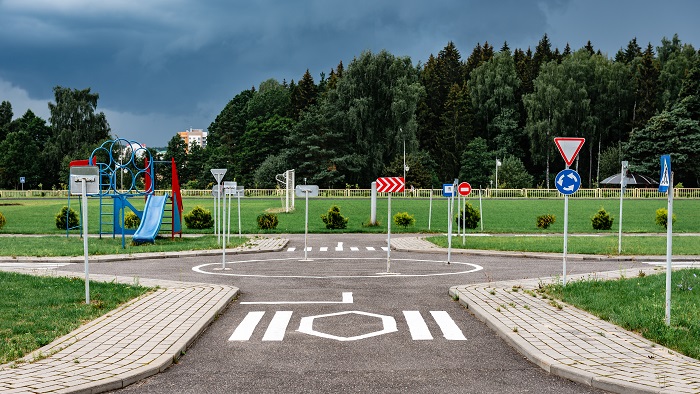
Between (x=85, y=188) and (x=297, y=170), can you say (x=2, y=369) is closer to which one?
(x=85, y=188)

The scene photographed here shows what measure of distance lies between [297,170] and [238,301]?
68.6 meters

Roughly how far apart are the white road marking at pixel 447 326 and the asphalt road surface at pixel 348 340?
0.05 ft

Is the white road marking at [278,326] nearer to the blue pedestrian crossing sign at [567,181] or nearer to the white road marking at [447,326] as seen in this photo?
the white road marking at [447,326]

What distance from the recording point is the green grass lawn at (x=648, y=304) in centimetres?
842

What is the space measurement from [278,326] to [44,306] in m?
3.96

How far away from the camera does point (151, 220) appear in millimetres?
25906

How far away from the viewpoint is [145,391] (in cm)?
640

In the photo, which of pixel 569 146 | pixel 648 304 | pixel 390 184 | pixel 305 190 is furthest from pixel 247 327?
pixel 305 190

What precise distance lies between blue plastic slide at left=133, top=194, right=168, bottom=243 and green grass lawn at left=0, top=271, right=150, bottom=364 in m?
9.72

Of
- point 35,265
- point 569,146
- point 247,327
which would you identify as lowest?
point 35,265

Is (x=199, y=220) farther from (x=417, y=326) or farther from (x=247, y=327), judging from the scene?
(x=417, y=326)

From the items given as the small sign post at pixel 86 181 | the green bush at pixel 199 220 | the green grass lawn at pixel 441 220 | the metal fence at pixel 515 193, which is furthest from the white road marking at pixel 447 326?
the metal fence at pixel 515 193

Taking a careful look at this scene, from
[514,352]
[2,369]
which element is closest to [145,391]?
[2,369]

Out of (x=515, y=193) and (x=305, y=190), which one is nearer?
(x=305, y=190)
